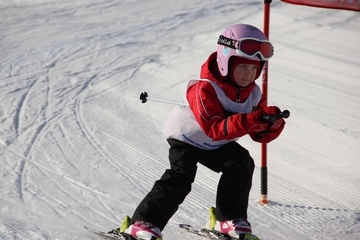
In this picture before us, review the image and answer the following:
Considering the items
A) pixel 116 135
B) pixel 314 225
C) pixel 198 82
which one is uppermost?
pixel 198 82

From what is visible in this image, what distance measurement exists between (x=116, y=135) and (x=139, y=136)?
26cm

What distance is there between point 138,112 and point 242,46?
13.0ft

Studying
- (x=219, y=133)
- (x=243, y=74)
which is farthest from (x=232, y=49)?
(x=219, y=133)

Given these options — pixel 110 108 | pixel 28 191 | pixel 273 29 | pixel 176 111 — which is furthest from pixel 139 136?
pixel 273 29

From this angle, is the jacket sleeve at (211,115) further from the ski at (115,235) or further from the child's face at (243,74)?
the ski at (115,235)

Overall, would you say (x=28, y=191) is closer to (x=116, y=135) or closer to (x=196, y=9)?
(x=116, y=135)

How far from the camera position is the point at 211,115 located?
13.6ft

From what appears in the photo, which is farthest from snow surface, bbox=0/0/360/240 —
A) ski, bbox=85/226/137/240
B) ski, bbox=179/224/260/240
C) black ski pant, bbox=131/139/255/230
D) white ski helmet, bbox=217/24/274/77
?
white ski helmet, bbox=217/24/274/77

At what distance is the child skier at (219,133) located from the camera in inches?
166

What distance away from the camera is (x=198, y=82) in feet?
14.3

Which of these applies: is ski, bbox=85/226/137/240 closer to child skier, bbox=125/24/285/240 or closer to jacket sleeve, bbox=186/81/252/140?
child skier, bbox=125/24/285/240

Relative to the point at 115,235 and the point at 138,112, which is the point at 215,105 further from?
the point at 138,112

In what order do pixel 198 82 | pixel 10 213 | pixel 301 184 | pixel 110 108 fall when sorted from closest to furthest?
pixel 198 82, pixel 10 213, pixel 301 184, pixel 110 108

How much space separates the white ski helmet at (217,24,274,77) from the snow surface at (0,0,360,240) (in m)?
1.46
